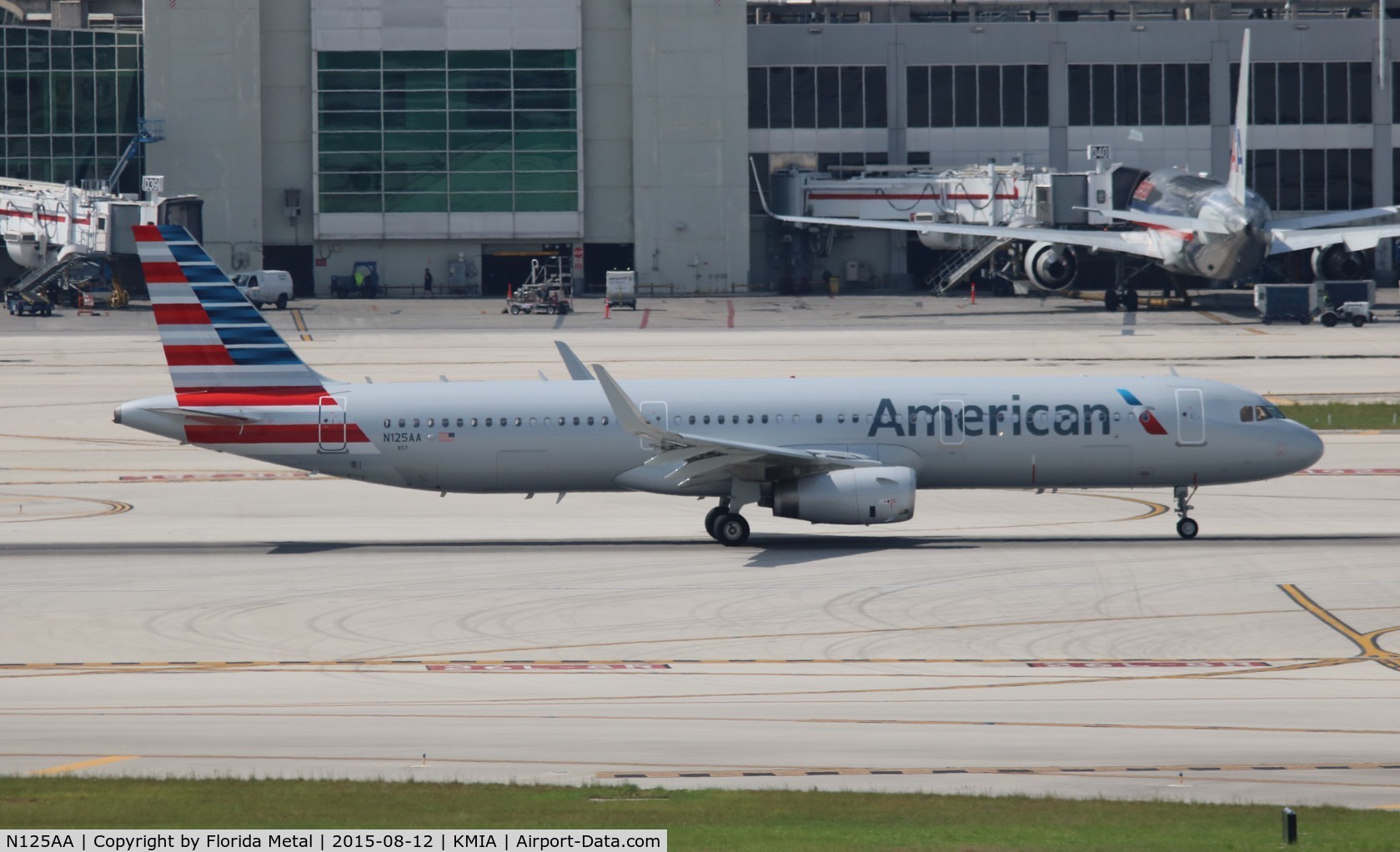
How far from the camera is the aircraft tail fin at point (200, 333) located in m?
37.5

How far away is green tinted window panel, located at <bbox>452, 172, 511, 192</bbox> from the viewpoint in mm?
103750

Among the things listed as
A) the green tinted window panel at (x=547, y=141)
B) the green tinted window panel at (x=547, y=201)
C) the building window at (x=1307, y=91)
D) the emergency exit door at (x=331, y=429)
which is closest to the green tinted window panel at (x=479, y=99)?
the green tinted window panel at (x=547, y=141)

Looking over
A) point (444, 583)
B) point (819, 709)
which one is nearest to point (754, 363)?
point (444, 583)

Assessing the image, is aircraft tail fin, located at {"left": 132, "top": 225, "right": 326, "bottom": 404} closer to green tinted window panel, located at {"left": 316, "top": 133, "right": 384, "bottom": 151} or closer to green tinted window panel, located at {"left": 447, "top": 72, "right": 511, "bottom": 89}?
green tinted window panel, located at {"left": 447, "top": 72, "right": 511, "bottom": 89}

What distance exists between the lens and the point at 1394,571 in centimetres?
3262

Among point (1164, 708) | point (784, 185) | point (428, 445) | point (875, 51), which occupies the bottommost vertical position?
point (1164, 708)

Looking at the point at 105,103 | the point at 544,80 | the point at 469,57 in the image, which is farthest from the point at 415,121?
the point at 105,103

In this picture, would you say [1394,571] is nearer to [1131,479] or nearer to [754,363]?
[1131,479]

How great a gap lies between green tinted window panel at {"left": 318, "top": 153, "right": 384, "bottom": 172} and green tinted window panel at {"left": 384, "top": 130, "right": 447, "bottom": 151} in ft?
3.52

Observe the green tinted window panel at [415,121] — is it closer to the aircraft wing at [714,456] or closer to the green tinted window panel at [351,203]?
the green tinted window panel at [351,203]

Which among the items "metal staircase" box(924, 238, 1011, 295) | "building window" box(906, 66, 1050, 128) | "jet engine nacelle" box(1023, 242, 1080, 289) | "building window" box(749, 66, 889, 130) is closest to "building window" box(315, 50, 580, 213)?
"building window" box(749, 66, 889, 130)

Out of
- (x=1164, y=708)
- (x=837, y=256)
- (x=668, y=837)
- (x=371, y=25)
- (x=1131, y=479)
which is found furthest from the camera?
(x=837, y=256)

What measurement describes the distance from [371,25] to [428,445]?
69.9 metres

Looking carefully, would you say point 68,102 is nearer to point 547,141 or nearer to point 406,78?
point 406,78
